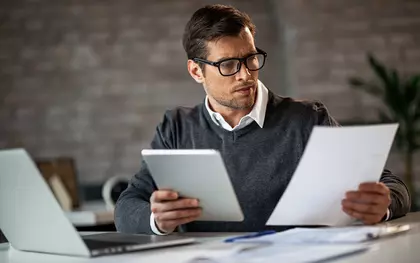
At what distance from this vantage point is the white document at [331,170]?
6.04 feet

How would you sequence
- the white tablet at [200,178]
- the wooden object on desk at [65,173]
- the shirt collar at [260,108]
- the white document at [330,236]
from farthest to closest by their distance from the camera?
1. the wooden object on desk at [65,173]
2. the shirt collar at [260,108]
3. the white tablet at [200,178]
4. the white document at [330,236]

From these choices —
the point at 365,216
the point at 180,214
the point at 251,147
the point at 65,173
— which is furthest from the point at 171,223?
the point at 65,173

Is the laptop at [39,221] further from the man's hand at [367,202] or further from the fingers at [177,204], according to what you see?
the man's hand at [367,202]

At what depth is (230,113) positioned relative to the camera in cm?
270

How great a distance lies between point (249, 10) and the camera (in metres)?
6.80

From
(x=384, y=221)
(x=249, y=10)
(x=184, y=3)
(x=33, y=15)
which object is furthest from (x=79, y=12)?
(x=384, y=221)

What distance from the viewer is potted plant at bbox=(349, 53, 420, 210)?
A: 19.6ft

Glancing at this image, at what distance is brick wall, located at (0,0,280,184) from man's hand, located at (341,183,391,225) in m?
4.75

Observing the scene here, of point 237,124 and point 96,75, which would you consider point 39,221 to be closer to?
point 237,124

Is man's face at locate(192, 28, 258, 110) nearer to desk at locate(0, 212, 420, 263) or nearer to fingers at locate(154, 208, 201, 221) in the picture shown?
fingers at locate(154, 208, 201, 221)

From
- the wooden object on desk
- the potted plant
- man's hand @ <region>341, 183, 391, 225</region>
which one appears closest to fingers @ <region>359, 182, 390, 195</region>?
man's hand @ <region>341, 183, 391, 225</region>

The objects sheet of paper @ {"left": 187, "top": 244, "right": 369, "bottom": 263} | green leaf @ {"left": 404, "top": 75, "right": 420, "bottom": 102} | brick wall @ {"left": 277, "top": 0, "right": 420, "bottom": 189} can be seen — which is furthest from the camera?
brick wall @ {"left": 277, "top": 0, "right": 420, "bottom": 189}

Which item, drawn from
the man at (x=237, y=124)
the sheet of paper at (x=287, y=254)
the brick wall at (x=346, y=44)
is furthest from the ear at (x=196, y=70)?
the brick wall at (x=346, y=44)

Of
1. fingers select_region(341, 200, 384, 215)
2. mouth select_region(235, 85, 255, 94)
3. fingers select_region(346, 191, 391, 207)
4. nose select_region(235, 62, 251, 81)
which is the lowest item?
fingers select_region(341, 200, 384, 215)
